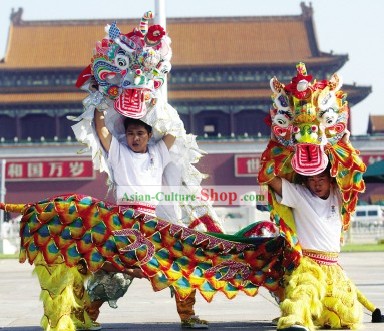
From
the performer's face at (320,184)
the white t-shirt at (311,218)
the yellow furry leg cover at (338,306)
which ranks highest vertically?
the performer's face at (320,184)

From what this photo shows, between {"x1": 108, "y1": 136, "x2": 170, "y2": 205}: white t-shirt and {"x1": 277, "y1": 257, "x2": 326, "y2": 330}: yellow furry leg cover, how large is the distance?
3.52 feet

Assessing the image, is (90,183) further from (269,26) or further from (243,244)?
(243,244)

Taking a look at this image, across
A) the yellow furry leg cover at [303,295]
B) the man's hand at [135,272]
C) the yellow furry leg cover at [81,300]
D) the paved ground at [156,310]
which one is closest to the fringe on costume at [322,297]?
the yellow furry leg cover at [303,295]

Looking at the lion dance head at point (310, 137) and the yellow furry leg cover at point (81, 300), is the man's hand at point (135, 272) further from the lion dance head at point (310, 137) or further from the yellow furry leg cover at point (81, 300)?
the lion dance head at point (310, 137)

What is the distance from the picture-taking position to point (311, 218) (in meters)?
6.36

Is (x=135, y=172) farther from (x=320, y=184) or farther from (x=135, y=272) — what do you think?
(x=320, y=184)

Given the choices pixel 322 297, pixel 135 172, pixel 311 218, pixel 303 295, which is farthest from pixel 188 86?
pixel 303 295

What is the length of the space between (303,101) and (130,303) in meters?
3.62

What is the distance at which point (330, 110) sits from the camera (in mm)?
6348

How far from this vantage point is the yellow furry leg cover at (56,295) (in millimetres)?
5945

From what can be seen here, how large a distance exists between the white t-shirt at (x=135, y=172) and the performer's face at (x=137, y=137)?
37 mm

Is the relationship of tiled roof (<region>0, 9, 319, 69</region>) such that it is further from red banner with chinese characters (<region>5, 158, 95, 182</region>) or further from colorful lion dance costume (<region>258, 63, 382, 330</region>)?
colorful lion dance costume (<region>258, 63, 382, 330</region>)

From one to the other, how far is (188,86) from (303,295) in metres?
34.9

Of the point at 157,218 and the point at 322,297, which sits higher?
the point at 157,218
